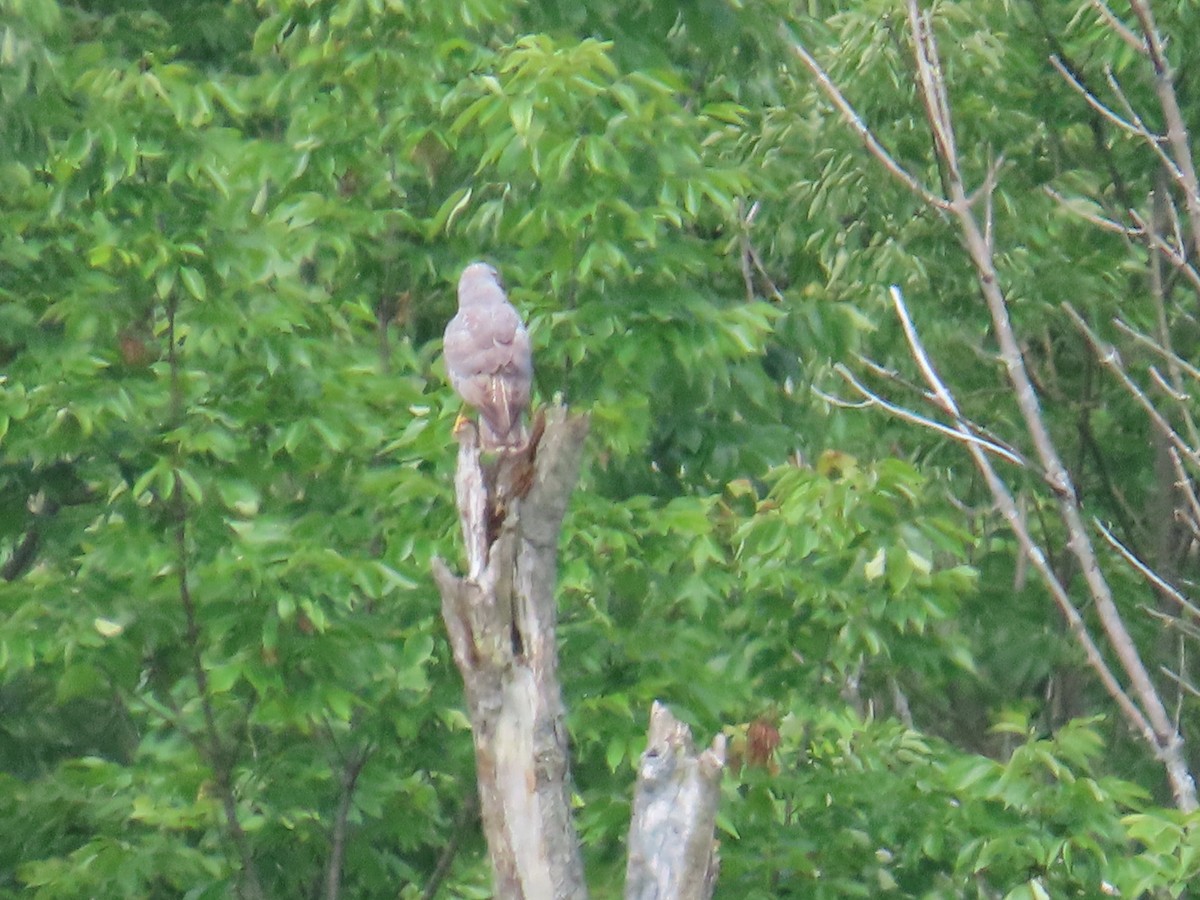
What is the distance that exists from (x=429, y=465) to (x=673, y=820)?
2146 millimetres

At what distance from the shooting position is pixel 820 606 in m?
5.41

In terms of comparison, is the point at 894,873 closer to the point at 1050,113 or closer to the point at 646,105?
the point at 646,105

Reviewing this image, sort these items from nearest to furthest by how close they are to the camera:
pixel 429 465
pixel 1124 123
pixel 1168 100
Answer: pixel 1168 100 → pixel 1124 123 → pixel 429 465

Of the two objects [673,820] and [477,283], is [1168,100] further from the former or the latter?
[673,820]

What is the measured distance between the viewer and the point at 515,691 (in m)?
3.58

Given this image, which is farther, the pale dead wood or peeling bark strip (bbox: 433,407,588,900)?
the pale dead wood

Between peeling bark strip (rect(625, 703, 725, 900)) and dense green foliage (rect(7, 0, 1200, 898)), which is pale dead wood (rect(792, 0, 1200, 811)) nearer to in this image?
dense green foliage (rect(7, 0, 1200, 898))

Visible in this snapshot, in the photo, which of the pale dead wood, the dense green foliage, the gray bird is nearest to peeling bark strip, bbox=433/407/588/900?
the gray bird

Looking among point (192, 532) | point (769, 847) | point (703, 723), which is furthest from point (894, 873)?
point (192, 532)

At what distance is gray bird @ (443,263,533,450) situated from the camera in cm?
475

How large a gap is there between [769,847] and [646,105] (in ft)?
7.06

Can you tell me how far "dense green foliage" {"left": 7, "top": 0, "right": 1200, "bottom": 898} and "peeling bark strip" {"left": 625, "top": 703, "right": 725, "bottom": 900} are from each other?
55.8 inches

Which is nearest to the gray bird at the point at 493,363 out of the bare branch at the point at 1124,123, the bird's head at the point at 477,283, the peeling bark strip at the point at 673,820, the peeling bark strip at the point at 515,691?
the bird's head at the point at 477,283

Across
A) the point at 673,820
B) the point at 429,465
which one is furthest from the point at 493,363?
the point at 673,820
